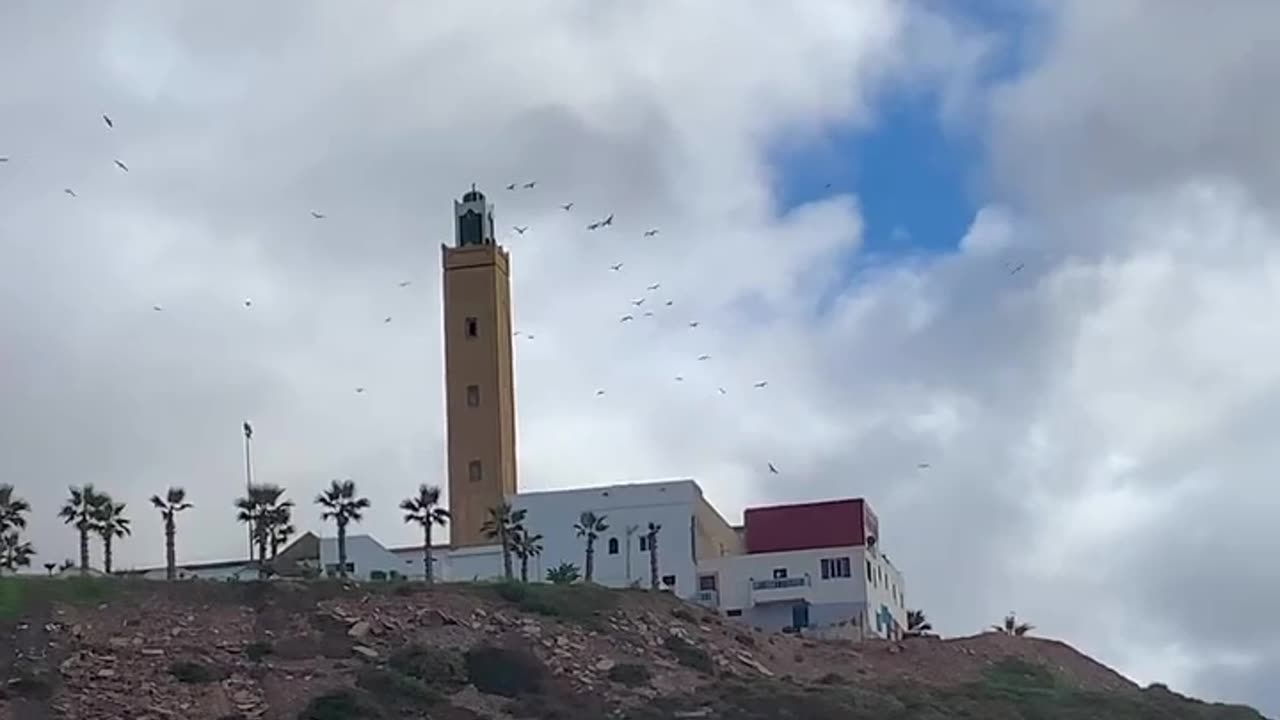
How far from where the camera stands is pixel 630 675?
201ft

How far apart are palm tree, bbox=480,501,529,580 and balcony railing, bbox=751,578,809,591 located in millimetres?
8470

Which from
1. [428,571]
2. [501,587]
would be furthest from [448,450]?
[501,587]

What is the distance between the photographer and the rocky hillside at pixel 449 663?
188 feet

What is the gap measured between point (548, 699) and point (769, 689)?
5.99 metres

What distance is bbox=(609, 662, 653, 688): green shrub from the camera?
6078 centimetres

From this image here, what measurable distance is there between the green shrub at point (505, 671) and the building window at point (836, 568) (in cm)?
1917

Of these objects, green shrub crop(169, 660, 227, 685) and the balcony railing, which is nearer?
green shrub crop(169, 660, 227, 685)

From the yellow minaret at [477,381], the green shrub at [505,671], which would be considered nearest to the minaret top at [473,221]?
the yellow minaret at [477,381]

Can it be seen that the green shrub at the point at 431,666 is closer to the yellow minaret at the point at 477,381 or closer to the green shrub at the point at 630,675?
the green shrub at the point at 630,675

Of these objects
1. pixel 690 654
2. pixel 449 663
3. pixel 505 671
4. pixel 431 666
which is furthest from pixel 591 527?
pixel 431 666

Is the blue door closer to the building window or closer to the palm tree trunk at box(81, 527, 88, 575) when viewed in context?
the building window

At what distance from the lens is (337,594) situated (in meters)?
64.4

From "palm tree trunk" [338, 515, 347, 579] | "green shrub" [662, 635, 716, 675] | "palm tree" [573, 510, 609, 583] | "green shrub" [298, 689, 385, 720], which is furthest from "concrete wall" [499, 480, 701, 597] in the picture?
"green shrub" [298, 689, 385, 720]

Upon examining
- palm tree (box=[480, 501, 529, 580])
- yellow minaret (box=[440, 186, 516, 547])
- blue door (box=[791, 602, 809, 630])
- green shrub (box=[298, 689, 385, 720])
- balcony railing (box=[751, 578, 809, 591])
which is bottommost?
green shrub (box=[298, 689, 385, 720])
